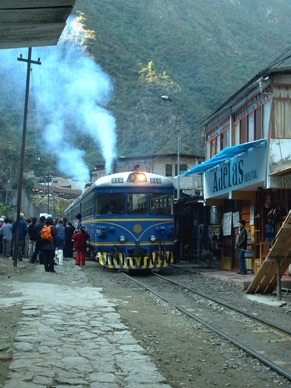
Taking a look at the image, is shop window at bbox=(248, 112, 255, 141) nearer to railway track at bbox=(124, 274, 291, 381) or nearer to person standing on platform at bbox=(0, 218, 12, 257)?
railway track at bbox=(124, 274, 291, 381)

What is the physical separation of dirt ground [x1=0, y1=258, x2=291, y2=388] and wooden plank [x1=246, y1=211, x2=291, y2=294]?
2.33 metres

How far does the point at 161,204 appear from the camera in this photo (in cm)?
1719

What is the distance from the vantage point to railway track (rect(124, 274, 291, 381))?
6582 millimetres

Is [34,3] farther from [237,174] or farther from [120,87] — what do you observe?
[120,87]

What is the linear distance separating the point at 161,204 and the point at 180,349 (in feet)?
34.1

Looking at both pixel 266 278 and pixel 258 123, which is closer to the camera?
pixel 266 278

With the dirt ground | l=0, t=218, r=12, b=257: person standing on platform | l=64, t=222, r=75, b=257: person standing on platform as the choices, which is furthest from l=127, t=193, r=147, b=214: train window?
l=64, t=222, r=75, b=257: person standing on platform

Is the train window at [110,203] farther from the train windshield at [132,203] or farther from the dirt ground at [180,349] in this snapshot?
the dirt ground at [180,349]

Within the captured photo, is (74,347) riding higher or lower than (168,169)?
lower

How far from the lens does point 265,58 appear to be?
9538cm

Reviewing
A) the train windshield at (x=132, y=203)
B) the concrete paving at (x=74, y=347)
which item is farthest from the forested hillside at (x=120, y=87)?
the concrete paving at (x=74, y=347)

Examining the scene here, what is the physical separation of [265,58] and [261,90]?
275ft

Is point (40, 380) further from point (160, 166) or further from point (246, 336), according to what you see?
point (160, 166)

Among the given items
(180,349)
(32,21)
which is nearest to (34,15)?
(32,21)
